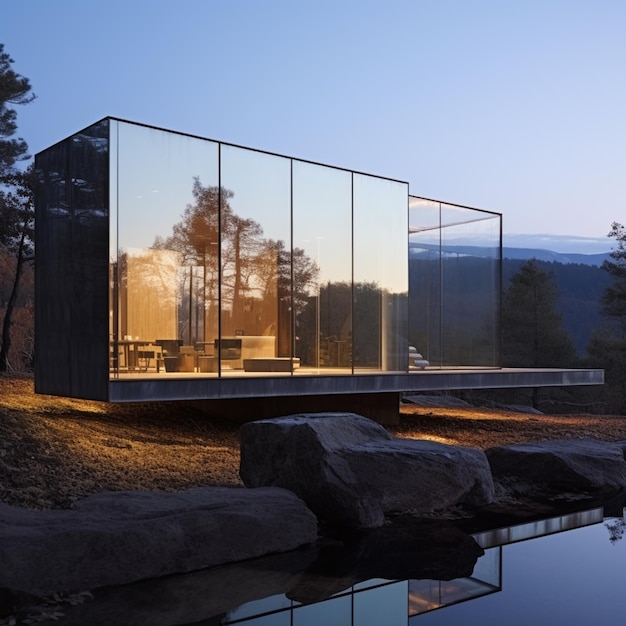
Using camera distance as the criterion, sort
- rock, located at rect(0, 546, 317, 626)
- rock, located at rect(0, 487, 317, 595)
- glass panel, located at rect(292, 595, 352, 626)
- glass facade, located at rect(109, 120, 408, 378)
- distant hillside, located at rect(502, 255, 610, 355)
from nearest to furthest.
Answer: rock, located at rect(0, 546, 317, 626)
glass panel, located at rect(292, 595, 352, 626)
rock, located at rect(0, 487, 317, 595)
glass facade, located at rect(109, 120, 408, 378)
distant hillside, located at rect(502, 255, 610, 355)

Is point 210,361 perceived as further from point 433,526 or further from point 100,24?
point 100,24

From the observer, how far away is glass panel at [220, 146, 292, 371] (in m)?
11.1

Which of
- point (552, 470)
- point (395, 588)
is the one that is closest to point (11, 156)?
point (552, 470)

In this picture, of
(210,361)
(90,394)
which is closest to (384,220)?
(210,361)

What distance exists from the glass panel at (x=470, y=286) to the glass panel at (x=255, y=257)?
425 cm

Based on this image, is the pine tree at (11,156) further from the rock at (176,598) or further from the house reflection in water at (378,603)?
the house reflection in water at (378,603)

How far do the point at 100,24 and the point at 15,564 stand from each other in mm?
21826

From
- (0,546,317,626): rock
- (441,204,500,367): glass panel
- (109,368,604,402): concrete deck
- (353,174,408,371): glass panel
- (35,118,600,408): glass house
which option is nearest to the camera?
(0,546,317,626): rock

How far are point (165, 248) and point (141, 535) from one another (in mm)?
6010

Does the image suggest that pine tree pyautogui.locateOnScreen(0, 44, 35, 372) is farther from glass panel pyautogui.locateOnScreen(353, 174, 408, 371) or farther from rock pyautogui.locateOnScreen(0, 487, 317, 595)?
rock pyautogui.locateOnScreen(0, 487, 317, 595)

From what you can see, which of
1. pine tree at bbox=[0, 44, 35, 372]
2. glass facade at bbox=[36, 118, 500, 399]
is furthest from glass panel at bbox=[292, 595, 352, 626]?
pine tree at bbox=[0, 44, 35, 372]

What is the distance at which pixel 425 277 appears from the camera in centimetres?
1477

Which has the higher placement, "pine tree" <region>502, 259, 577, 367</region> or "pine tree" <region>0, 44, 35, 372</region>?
"pine tree" <region>0, 44, 35, 372</region>

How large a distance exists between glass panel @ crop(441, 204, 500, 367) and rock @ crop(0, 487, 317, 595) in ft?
31.3
